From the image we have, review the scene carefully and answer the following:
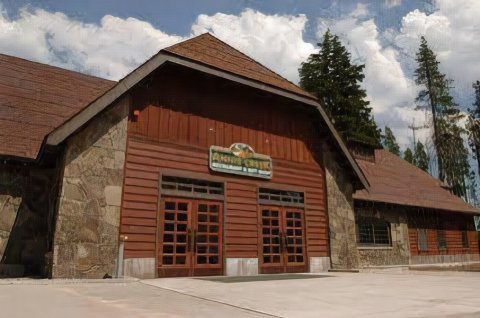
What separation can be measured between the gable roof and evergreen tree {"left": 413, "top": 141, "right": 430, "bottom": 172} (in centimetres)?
4054

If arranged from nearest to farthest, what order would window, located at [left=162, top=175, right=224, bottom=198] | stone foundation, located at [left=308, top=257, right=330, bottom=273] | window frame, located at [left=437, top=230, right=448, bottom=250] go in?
1. window, located at [left=162, top=175, right=224, bottom=198]
2. stone foundation, located at [left=308, top=257, right=330, bottom=273]
3. window frame, located at [left=437, top=230, right=448, bottom=250]

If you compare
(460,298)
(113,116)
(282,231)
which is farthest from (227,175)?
(460,298)

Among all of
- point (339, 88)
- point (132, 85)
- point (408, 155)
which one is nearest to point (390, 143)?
point (408, 155)

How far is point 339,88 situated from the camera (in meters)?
35.8

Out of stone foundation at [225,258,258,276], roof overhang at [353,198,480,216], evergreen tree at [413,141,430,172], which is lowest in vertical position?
stone foundation at [225,258,258,276]

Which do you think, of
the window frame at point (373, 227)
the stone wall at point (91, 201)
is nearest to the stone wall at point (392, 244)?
the window frame at point (373, 227)

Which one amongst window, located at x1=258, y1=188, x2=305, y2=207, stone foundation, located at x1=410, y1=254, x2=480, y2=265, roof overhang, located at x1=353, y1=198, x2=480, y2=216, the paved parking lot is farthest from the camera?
stone foundation, located at x1=410, y1=254, x2=480, y2=265

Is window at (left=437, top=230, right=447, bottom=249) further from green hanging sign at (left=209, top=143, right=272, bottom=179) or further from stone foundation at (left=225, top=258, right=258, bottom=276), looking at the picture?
stone foundation at (left=225, top=258, right=258, bottom=276)

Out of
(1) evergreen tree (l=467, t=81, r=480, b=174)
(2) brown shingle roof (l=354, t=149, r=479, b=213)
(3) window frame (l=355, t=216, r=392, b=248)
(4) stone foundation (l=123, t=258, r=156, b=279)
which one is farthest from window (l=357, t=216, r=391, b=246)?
(1) evergreen tree (l=467, t=81, r=480, b=174)

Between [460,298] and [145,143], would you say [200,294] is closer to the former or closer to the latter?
[460,298]

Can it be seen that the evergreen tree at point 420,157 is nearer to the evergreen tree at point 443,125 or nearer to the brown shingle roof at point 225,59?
the evergreen tree at point 443,125

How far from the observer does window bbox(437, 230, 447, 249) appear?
917 inches

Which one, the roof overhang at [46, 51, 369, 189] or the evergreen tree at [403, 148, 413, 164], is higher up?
the evergreen tree at [403, 148, 413, 164]

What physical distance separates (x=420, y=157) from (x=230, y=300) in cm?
5166
